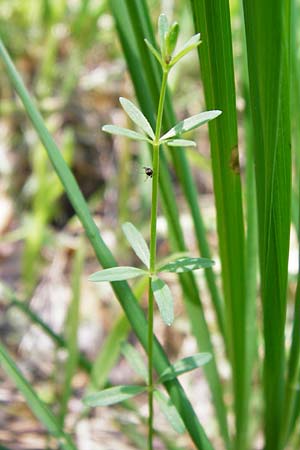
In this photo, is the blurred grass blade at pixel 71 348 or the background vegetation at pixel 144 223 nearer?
the background vegetation at pixel 144 223

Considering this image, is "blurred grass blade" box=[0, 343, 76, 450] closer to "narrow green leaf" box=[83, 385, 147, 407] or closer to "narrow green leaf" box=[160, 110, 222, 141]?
"narrow green leaf" box=[83, 385, 147, 407]

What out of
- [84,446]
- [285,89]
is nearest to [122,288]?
[285,89]

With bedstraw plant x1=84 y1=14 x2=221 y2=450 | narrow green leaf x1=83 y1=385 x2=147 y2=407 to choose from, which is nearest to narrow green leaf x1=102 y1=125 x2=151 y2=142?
bedstraw plant x1=84 y1=14 x2=221 y2=450

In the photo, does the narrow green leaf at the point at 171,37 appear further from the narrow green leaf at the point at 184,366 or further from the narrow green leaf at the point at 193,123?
the narrow green leaf at the point at 184,366

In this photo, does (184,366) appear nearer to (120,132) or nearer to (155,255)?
(155,255)

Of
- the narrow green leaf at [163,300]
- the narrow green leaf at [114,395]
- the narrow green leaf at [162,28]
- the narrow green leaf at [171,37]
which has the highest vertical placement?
the narrow green leaf at [162,28]

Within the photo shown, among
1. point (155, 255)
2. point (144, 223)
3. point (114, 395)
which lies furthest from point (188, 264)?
point (144, 223)

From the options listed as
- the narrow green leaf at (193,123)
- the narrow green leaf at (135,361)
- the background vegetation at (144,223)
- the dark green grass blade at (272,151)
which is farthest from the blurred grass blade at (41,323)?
the narrow green leaf at (193,123)

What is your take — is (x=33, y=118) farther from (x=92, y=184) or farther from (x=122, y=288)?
(x=92, y=184)
